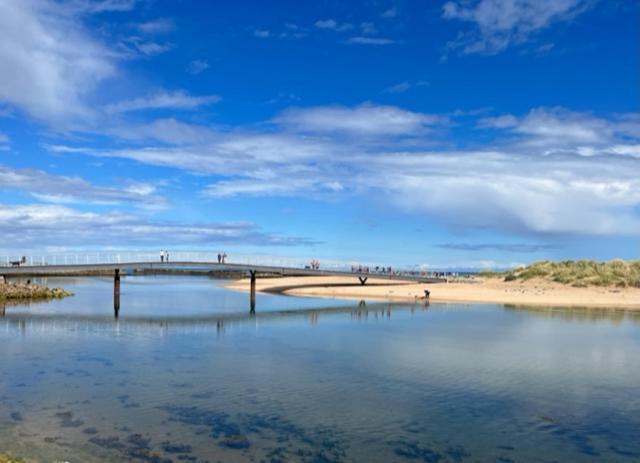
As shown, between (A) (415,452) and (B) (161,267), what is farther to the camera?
(B) (161,267)

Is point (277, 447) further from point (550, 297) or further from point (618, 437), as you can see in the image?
point (550, 297)

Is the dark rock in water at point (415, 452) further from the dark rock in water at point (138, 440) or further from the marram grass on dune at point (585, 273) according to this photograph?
the marram grass on dune at point (585, 273)

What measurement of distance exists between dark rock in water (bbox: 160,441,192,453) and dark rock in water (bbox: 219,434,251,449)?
0.91m

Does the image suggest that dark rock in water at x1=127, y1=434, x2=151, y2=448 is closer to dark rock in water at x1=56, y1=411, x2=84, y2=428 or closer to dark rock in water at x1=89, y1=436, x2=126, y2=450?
dark rock in water at x1=89, y1=436, x2=126, y2=450

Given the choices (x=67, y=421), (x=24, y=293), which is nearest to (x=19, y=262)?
(x=24, y=293)

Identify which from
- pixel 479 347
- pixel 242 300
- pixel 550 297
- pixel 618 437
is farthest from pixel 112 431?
pixel 550 297

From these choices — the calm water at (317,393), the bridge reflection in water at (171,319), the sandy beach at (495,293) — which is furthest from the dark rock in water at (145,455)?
the sandy beach at (495,293)

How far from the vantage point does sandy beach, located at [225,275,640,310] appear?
208 ft

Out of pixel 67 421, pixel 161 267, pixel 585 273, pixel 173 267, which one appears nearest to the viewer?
pixel 67 421

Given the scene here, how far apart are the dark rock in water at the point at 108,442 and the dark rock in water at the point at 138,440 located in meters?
0.31

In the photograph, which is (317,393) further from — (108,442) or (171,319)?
(171,319)

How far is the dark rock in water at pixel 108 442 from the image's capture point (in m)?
15.0

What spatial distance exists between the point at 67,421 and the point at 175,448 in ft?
14.0

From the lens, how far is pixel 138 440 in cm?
1566
